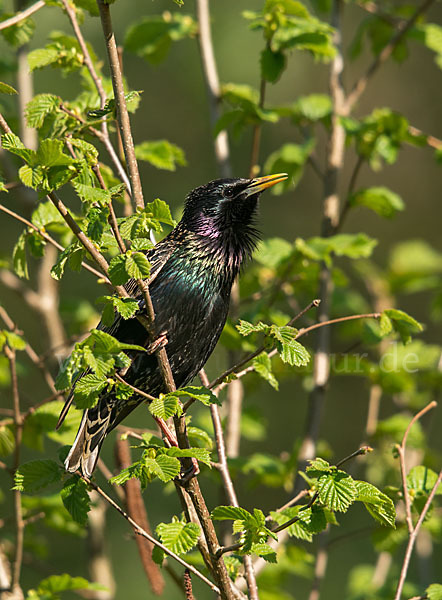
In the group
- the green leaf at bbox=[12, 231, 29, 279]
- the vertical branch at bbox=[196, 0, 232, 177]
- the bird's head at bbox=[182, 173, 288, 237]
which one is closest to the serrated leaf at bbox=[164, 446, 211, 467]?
the green leaf at bbox=[12, 231, 29, 279]

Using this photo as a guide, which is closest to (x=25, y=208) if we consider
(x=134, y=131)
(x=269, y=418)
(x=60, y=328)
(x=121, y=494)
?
(x=60, y=328)

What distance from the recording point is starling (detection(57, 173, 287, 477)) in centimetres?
287

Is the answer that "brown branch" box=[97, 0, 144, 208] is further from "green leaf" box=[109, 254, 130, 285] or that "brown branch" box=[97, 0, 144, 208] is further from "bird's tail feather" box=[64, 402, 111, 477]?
"bird's tail feather" box=[64, 402, 111, 477]

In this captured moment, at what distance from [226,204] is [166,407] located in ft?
4.01

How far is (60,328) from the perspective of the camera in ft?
13.4

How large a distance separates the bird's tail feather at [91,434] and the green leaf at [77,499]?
0.49 m

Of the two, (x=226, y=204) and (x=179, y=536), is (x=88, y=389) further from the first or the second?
(x=226, y=204)

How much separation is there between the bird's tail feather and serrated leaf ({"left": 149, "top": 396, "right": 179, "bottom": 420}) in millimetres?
812

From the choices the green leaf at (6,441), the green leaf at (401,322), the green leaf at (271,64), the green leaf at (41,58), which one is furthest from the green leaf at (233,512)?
the green leaf at (271,64)

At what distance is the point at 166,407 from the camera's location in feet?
6.78

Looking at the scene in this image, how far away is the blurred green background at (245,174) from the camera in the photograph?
6.69 meters

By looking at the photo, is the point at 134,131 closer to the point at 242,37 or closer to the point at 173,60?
the point at 173,60

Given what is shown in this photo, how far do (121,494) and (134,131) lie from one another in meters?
5.27

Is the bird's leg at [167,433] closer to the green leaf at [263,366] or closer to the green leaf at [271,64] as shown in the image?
the green leaf at [263,366]
